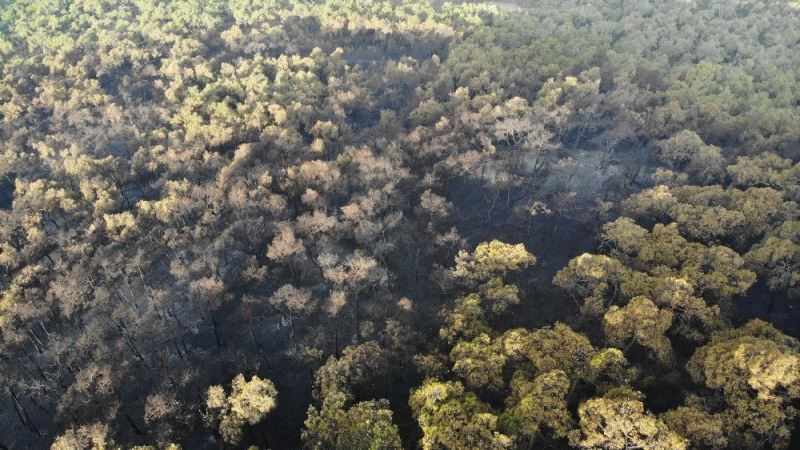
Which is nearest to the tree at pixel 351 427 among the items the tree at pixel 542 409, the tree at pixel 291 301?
the tree at pixel 542 409

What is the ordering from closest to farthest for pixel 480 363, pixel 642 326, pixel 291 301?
pixel 480 363
pixel 642 326
pixel 291 301

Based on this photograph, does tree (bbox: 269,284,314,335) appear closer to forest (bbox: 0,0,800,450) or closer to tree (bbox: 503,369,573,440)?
forest (bbox: 0,0,800,450)

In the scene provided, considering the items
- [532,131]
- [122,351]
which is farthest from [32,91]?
[532,131]

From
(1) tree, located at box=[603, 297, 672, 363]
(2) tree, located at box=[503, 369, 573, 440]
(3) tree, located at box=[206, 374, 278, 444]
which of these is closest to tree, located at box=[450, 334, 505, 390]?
(2) tree, located at box=[503, 369, 573, 440]

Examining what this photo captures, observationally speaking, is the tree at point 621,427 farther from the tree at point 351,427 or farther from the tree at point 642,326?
the tree at point 351,427

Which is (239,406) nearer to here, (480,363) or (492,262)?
(480,363)

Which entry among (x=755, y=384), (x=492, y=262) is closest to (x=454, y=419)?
(x=492, y=262)

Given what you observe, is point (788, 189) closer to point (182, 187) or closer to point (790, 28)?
point (790, 28)

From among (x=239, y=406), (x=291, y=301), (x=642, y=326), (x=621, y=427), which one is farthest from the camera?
(x=291, y=301)
